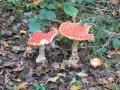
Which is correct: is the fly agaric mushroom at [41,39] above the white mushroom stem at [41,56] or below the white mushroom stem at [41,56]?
above

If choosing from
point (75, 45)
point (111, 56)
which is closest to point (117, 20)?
point (111, 56)

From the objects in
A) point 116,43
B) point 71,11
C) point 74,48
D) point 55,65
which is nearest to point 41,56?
point 55,65

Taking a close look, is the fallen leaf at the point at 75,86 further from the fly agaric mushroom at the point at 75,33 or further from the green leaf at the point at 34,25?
the green leaf at the point at 34,25

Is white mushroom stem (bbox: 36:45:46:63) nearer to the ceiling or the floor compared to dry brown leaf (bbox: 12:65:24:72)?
nearer to the ceiling

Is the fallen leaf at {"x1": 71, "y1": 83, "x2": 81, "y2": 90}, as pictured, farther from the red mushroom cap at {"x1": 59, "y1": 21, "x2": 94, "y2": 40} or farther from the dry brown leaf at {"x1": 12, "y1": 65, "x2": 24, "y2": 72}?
the dry brown leaf at {"x1": 12, "y1": 65, "x2": 24, "y2": 72}

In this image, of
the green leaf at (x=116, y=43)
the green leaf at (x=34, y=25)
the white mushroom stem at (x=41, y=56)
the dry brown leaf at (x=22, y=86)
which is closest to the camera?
the dry brown leaf at (x=22, y=86)

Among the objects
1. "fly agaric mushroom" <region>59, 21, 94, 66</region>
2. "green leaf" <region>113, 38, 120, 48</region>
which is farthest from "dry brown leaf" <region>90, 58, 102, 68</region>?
"green leaf" <region>113, 38, 120, 48</region>

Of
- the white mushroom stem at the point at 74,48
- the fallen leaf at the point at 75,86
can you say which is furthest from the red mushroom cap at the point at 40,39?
the fallen leaf at the point at 75,86

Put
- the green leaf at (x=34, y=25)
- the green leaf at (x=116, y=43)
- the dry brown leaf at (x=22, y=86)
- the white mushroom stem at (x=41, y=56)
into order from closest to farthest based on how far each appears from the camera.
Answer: the dry brown leaf at (x=22, y=86)
the green leaf at (x=34, y=25)
the white mushroom stem at (x=41, y=56)
the green leaf at (x=116, y=43)

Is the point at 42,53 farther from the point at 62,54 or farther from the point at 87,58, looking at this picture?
the point at 87,58
